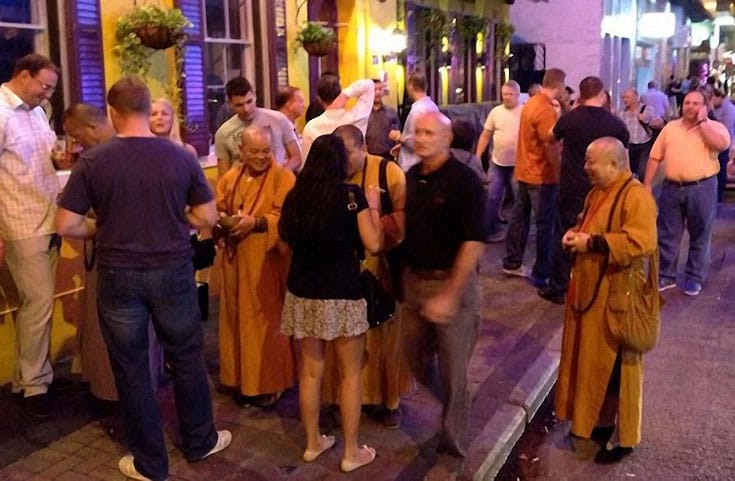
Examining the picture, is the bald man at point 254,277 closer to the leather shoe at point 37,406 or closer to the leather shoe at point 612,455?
the leather shoe at point 37,406

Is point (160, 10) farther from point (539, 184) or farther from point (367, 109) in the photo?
point (539, 184)

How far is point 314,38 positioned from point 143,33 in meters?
2.49

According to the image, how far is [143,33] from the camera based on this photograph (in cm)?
634

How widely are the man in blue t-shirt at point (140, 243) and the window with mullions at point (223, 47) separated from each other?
12.9 ft

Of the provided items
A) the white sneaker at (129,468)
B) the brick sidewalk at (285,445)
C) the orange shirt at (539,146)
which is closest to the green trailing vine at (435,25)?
the orange shirt at (539,146)

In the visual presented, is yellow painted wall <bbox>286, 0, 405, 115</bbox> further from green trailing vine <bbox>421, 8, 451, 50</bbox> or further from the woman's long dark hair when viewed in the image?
the woman's long dark hair

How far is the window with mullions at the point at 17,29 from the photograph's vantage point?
577 cm

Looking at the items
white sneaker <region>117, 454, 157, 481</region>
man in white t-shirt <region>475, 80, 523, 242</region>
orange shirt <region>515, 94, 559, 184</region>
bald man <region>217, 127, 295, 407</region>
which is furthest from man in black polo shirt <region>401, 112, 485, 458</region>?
man in white t-shirt <region>475, 80, 523, 242</region>

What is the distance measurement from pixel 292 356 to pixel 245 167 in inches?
46.1

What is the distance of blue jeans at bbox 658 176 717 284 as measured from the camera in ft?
24.7

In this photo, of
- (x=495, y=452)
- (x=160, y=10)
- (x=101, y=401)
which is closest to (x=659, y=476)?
(x=495, y=452)

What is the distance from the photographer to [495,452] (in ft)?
14.8

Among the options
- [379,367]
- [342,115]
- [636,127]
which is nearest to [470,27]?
[636,127]

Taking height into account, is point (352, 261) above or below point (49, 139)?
below
